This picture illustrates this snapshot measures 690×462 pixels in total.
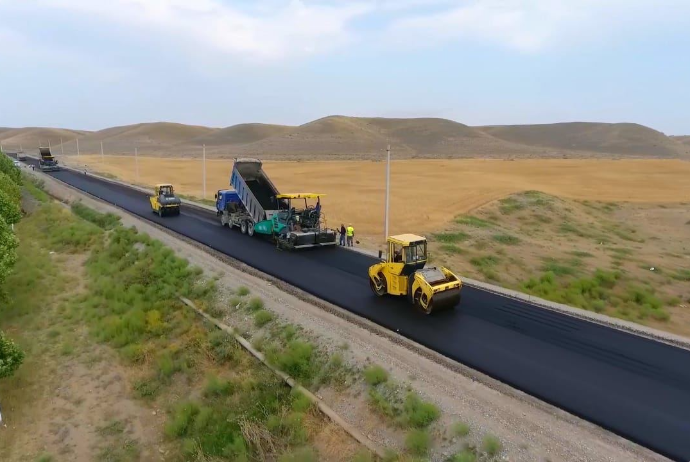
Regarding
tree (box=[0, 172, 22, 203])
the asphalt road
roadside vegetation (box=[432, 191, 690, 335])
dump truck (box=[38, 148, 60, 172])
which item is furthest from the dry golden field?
tree (box=[0, 172, 22, 203])

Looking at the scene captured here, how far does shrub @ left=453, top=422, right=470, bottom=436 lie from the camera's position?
8.55 meters

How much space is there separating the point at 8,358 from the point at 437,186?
46060mm

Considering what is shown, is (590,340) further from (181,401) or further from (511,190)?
(511,190)

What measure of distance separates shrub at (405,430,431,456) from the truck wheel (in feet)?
22.5

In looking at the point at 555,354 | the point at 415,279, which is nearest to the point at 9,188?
the point at 415,279

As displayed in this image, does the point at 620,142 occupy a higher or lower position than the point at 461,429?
higher

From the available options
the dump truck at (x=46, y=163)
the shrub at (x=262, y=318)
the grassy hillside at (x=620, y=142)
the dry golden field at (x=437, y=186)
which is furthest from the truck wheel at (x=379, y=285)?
the grassy hillside at (x=620, y=142)

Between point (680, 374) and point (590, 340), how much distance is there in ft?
6.86

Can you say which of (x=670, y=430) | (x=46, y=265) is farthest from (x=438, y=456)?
(x=46, y=265)

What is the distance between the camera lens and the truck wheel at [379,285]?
15.2 metres

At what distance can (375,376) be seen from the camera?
10312 mm

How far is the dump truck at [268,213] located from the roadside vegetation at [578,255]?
20.1 feet

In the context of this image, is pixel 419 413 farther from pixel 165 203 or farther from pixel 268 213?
pixel 165 203

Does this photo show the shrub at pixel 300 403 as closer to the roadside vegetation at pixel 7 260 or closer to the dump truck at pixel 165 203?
the roadside vegetation at pixel 7 260
